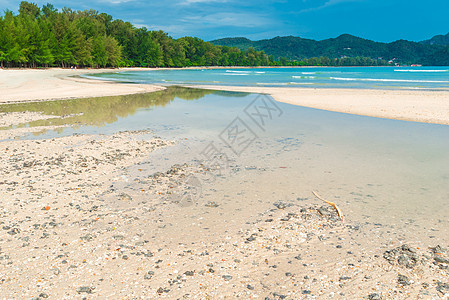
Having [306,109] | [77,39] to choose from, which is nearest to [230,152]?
[306,109]

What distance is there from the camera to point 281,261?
531 cm

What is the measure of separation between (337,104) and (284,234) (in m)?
22.9

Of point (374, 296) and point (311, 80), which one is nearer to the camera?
point (374, 296)

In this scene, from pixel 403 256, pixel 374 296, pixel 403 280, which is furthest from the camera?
pixel 403 256

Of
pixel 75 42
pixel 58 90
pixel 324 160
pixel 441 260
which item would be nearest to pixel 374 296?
pixel 441 260

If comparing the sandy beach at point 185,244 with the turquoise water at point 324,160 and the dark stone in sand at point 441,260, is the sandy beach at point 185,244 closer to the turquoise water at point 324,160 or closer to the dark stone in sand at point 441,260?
the dark stone in sand at point 441,260

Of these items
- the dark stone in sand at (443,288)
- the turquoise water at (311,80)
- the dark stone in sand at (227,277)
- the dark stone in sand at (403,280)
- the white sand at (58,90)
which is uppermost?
the turquoise water at (311,80)

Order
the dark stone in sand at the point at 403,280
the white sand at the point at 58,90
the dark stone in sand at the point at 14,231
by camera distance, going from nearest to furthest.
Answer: the dark stone in sand at the point at 403,280 → the dark stone in sand at the point at 14,231 → the white sand at the point at 58,90

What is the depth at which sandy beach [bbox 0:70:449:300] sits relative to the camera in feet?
15.2

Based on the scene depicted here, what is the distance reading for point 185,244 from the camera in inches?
229

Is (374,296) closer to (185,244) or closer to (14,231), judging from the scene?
(185,244)

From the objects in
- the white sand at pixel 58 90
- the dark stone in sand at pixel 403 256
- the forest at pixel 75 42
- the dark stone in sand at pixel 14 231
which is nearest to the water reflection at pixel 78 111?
the white sand at pixel 58 90

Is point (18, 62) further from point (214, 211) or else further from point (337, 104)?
point (214, 211)

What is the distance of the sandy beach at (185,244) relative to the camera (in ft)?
15.2
